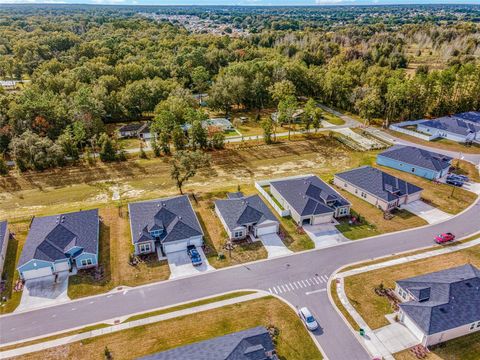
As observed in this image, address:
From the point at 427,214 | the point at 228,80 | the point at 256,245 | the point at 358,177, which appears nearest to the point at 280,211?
the point at 256,245

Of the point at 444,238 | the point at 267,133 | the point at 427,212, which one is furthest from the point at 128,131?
the point at 444,238

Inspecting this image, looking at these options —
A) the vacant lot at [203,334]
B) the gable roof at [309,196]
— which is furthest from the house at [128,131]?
the vacant lot at [203,334]

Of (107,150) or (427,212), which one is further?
(107,150)

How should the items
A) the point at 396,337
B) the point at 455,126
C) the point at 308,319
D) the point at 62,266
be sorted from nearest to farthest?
the point at 396,337
the point at 308,319
the point at 62,266
the point at 455,126

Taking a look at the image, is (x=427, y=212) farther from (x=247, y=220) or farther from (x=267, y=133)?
(x=267, y=133)

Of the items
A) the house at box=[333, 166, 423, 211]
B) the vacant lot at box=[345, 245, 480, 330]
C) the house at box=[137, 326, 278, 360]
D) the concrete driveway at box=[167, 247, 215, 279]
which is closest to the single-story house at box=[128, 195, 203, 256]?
the concrete driveway at box=[167, 247, 215, 279]

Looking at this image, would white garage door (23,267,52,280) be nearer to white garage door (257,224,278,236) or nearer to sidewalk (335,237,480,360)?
white garage door (257,224,278,236)

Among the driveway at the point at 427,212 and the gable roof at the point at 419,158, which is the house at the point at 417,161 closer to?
the gable roof at the point at 419,158
